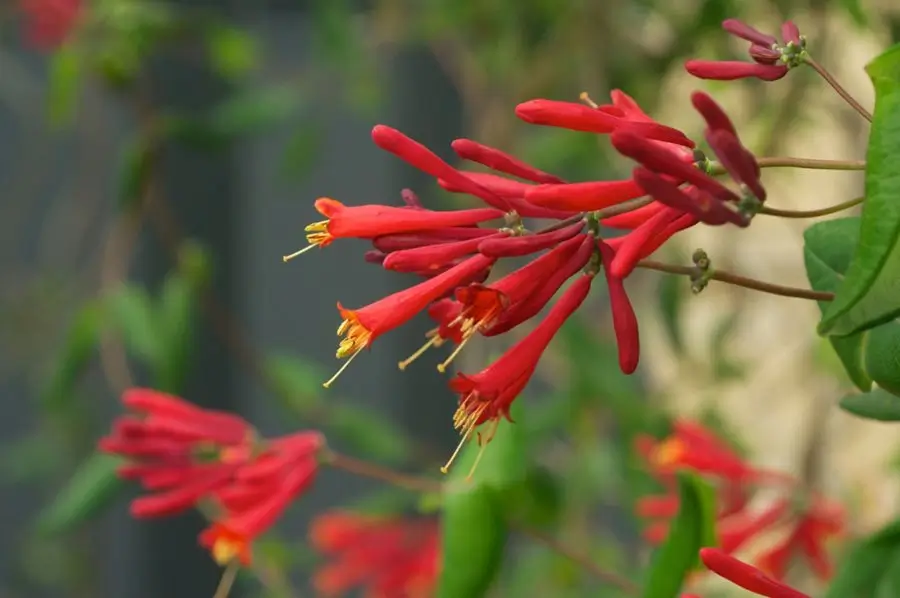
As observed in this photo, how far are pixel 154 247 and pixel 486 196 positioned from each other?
95 cm

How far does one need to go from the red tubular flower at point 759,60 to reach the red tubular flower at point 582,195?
0.17 ft

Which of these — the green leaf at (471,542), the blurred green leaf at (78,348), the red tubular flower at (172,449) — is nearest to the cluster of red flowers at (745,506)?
the green leaf at (471,542)

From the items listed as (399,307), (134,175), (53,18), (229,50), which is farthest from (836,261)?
(53,18)

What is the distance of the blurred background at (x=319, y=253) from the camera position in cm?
83

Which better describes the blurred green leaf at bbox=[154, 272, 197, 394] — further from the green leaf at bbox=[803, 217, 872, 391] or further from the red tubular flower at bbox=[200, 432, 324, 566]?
the green leaf at bbox=[803, 217, 872, 391]

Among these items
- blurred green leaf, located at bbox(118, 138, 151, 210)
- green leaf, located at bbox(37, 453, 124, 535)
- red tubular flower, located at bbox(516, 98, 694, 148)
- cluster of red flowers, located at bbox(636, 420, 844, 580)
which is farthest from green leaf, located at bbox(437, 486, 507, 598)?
blurred green leaf, located at bbox(118, 138, 151, 210)

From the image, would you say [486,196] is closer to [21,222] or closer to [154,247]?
[154,247]

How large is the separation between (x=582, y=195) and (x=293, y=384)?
69 cm

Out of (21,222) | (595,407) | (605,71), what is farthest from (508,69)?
(21,222)

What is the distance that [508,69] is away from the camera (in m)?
1.00

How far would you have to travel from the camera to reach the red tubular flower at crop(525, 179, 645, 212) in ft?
0.84

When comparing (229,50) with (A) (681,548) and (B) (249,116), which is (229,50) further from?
(A) (681,548)

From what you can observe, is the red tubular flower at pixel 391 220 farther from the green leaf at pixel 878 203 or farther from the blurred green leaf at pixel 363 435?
the blurred green leaf at pixel 363 435

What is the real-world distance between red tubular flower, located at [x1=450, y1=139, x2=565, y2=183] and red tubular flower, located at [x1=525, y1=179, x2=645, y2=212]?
18 mm
